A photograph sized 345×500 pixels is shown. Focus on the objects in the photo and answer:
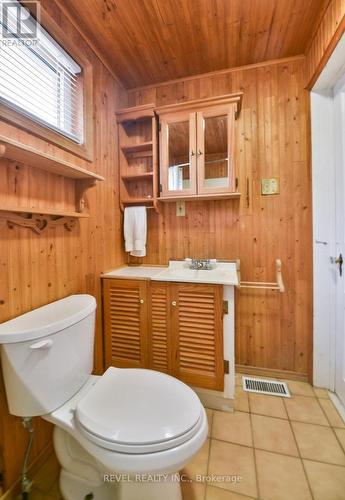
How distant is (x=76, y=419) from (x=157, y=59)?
222 centimetres

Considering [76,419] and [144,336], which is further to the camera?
[144,336]

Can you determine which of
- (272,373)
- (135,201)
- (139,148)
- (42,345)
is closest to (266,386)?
(272,373)

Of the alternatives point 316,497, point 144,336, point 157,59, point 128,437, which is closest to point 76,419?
point 128,437

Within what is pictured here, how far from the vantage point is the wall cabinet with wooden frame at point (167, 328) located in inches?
54.8

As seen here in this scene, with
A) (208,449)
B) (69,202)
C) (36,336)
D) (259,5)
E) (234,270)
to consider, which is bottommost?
(208,449)

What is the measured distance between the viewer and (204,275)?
1.53 m

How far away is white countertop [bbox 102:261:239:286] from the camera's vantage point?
138 cm

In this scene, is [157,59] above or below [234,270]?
above

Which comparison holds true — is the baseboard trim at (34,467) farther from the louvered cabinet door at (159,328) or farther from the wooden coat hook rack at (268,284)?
the wooden coat hook rack at (268,284)

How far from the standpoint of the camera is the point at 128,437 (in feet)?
2.39

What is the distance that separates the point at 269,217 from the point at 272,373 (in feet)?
4.05

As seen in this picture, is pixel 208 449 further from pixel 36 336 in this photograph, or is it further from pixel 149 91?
pixel 149 91

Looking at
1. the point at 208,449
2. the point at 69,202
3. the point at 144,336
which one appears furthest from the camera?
the point at 144,336

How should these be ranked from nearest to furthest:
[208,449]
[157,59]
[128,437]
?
[128,437], [208,449], [157,59]
